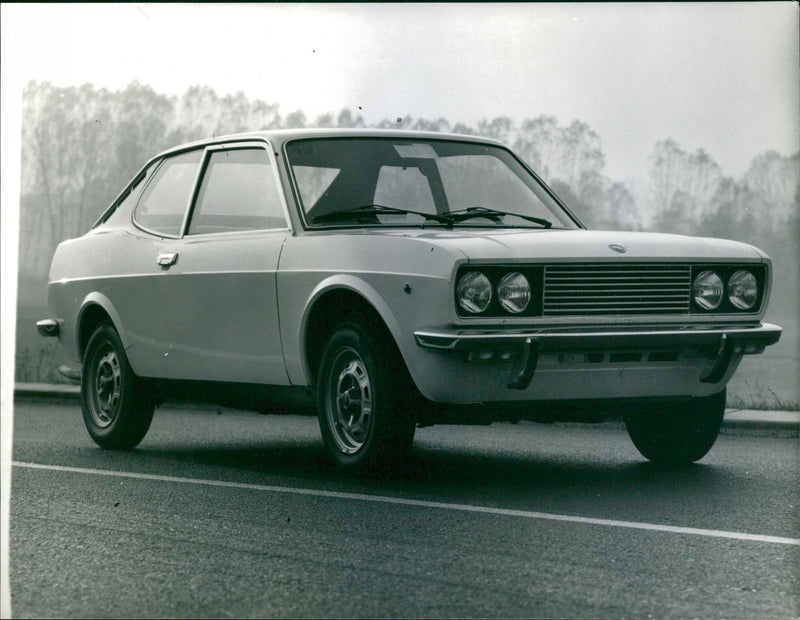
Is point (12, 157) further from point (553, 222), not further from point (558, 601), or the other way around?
point (553, 222)

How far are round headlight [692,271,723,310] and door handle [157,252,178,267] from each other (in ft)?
10.2

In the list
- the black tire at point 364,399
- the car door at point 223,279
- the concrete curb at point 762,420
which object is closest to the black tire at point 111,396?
the car door at point 223,279

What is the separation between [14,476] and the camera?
7.87 meters

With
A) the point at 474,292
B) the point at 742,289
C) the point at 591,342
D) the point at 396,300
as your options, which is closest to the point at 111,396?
the point at 396,300

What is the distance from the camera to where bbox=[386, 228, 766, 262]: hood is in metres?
6.76

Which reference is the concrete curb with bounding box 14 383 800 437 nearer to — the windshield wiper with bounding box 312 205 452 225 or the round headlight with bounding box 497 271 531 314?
the windshield wiper with bounding box 312 205 452 225

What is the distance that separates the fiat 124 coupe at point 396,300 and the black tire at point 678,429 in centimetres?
1

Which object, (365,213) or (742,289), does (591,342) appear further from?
(365,213)

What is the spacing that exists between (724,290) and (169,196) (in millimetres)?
3621

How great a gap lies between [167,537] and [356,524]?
2.57 feet

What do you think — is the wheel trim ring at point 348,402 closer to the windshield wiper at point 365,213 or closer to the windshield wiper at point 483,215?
the windshield wiper at point 365,213

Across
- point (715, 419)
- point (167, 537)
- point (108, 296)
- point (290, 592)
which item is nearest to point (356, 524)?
point (167, 537)

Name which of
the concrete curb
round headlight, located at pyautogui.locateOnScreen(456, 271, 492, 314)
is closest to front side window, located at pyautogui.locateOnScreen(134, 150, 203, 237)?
round headlight, located at pyautogui.locateOnScreen(456, 271, 492, 314)

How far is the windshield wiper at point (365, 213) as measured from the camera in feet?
25.4
